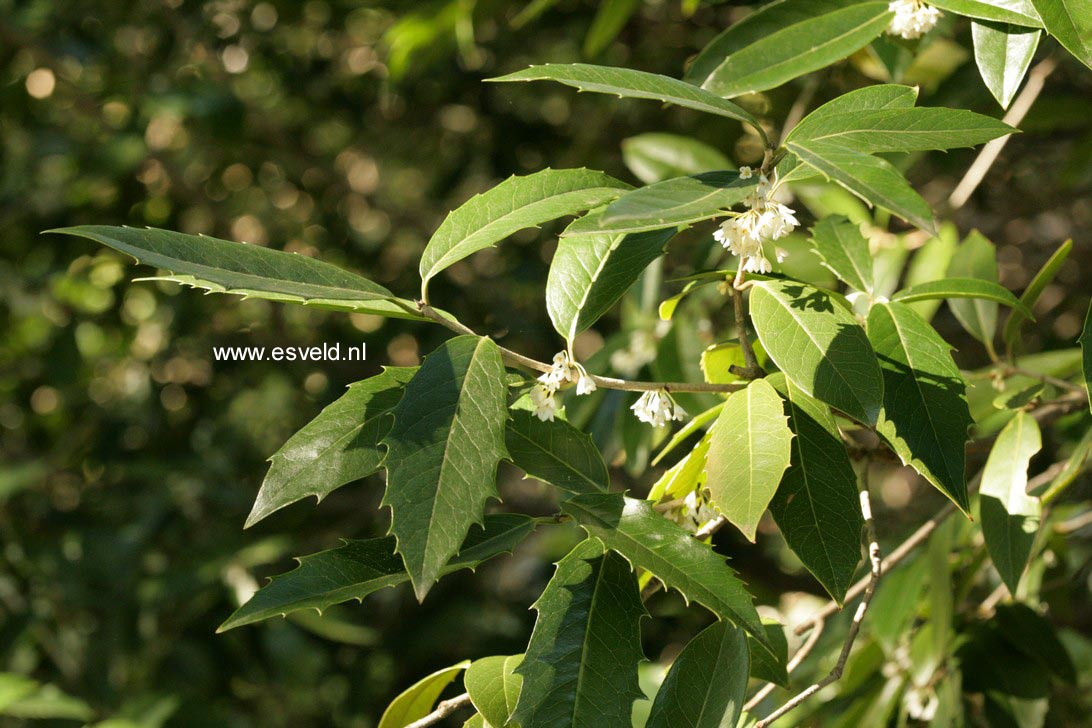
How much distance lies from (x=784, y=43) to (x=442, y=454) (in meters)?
0.54

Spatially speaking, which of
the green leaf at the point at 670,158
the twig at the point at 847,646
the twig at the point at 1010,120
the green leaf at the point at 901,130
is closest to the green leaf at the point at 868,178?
the green leaf at the point at 901,130

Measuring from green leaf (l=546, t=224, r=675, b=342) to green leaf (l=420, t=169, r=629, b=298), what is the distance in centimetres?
5

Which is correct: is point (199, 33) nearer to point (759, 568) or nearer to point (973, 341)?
point (759, 568)

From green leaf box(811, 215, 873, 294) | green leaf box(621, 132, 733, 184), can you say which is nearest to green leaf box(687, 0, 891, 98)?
green leaf box(811, 215, 873, 294)

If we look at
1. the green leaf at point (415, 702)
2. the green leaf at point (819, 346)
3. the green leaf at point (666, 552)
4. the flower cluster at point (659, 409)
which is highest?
the green leaf at point (819, 346)

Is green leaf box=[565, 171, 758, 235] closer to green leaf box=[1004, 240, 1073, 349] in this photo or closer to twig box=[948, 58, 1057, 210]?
green leaf box=[1004, 240, 1073, 349]

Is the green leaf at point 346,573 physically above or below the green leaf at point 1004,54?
below

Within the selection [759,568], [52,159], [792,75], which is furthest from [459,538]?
[52,159]

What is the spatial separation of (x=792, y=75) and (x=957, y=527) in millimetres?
619

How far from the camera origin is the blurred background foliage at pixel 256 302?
6.40 feet

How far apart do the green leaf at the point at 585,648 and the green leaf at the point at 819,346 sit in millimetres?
176

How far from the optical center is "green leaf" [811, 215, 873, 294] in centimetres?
85

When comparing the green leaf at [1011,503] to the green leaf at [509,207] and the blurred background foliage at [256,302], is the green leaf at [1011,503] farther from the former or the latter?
the blurred background foliage at [256,302]

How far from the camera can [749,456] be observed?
2.06 feet
